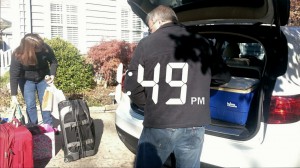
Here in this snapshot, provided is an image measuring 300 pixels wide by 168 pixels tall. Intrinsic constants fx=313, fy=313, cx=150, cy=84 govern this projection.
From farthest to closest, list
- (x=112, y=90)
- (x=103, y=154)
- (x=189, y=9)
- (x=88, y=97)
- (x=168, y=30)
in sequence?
1. (x=112, y=90)
2. (x=88, y=97)
3. (x=103, y=154)
4. (x=189, y=9)
5. (x=168, y=30)

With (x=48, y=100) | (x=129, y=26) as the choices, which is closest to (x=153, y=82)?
(x=48, y=100)

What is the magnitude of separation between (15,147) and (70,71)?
14.7ft

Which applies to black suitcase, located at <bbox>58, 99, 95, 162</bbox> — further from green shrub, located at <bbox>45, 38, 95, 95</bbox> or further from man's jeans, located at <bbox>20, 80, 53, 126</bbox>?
green shrub, located at <bbox>45, 38, 95, 95</bbox>

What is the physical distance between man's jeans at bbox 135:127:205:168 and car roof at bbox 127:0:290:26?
52.1 inches

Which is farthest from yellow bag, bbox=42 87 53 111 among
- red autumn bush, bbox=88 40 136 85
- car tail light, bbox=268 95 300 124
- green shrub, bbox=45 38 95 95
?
red autumn bush, bbox=88 40 136 85

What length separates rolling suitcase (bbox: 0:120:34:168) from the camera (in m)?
3.19

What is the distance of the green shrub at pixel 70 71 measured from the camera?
7.52 meters

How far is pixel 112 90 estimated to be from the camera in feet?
26.9

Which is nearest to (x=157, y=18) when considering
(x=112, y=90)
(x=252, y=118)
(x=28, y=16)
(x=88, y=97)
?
(x=252, y=118)

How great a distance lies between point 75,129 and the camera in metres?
3.87

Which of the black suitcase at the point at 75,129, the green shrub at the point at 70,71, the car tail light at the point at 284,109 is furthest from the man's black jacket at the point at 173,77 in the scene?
the green shrub at the point at 70,71

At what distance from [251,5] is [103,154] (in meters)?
2.67

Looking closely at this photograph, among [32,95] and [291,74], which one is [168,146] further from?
[32,95]

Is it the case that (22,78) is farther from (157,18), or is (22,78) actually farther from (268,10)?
(268,10)
